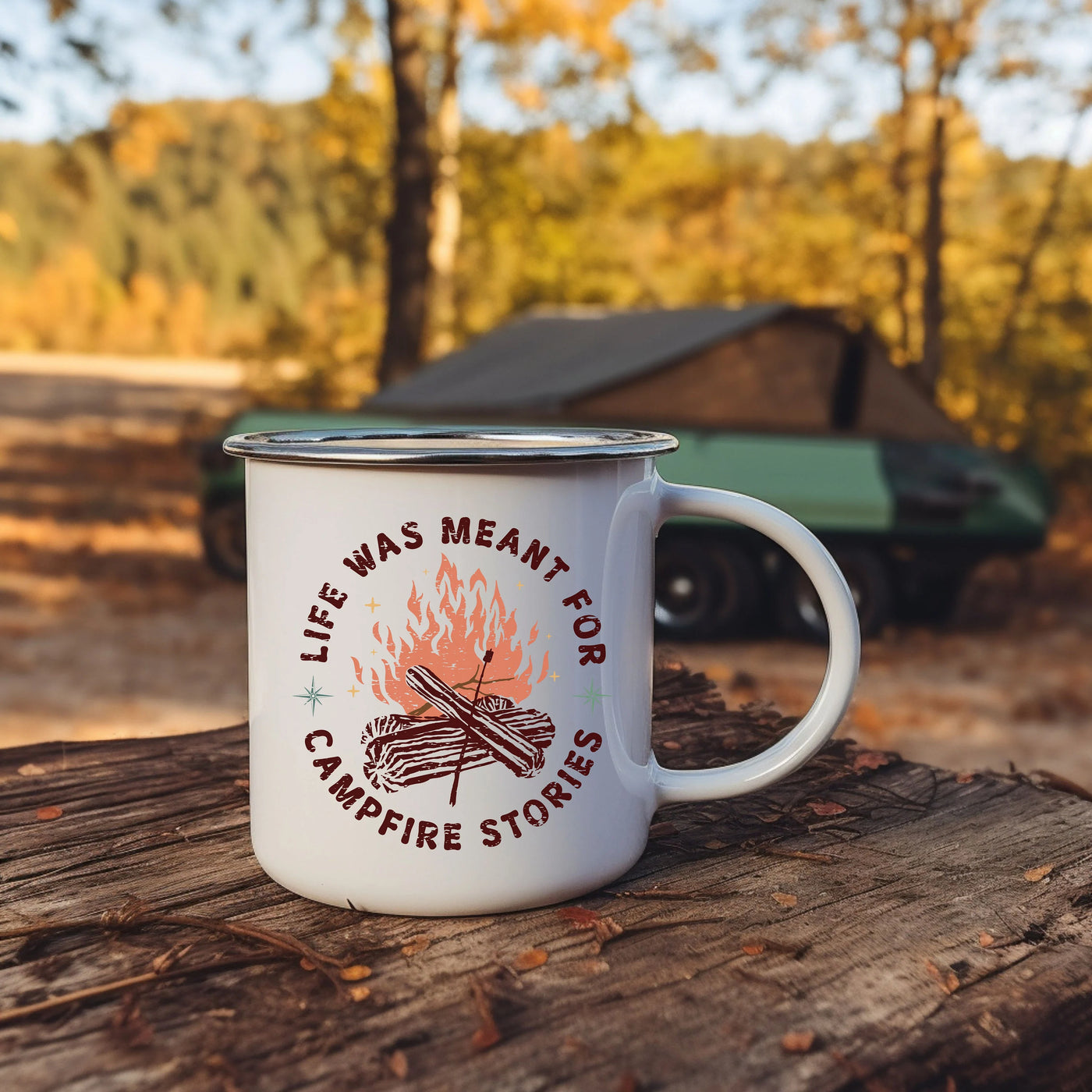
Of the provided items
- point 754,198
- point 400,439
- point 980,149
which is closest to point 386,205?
point 754,198

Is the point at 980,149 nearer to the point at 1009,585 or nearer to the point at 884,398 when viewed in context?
the point at 1009,585

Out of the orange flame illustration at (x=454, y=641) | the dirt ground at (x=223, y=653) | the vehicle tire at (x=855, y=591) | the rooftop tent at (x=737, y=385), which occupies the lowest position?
the dirt ground at (x=223, y=653)

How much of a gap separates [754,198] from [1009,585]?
A: 317 inches

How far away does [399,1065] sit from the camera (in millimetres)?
912

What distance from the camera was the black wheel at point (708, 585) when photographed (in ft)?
22.3

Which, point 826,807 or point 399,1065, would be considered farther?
point 826,807

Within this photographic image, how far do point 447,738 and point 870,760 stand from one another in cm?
80

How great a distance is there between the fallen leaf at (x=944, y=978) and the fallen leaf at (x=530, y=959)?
33cm

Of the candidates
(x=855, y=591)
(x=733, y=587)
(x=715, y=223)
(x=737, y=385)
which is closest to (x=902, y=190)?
(x=715, y=223)

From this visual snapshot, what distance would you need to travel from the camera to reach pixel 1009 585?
9172mm

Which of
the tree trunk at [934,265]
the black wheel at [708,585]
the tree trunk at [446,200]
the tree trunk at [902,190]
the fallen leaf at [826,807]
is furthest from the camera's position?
the tree trunk at [446,200]

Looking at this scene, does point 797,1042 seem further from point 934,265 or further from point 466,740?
point 934,265

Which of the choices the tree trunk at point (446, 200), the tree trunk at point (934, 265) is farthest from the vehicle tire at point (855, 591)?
the tree trunk at point (446, 200)

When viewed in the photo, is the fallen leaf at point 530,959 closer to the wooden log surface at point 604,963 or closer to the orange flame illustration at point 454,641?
the wooden log surface at point 604,963
